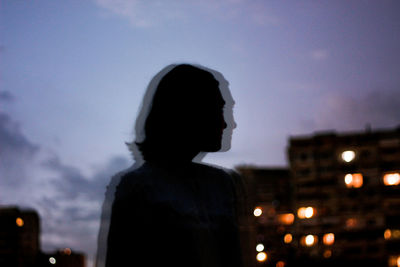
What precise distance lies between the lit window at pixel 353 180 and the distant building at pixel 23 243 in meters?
32.8

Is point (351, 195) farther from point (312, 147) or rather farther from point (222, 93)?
point (222, 93)

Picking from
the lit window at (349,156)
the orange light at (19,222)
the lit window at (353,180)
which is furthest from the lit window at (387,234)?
the orange light at (19,222)

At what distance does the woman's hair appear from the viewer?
2145mm

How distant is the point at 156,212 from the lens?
1979mm

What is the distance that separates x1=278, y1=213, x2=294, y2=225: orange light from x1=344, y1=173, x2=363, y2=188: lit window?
8.65 m

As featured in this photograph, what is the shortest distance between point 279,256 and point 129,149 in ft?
196

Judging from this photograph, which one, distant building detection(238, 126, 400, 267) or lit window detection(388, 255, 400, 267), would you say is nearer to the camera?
lit window detection(388, 255, 400, 267)

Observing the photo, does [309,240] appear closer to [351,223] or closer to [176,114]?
[351,223]

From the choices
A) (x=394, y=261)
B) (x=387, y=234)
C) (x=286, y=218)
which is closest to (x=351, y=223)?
(x=387, y=234)

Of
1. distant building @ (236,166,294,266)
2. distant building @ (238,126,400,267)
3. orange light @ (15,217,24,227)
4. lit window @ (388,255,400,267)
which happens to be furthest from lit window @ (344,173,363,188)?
orange light @ (15,217,24,227)

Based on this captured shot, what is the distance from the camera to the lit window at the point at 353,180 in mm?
60903

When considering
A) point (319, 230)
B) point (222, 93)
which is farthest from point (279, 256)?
point (222, 93)

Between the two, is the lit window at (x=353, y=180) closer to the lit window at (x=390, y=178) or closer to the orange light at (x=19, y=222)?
the lit window at (x=390, y=178)

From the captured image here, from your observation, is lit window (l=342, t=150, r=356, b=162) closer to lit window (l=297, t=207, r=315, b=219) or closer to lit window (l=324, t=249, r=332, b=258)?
lit window (l=297, t=207, r=315, b=219)
